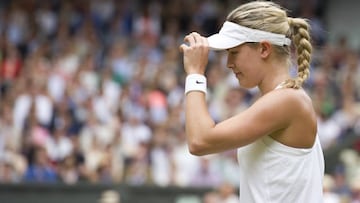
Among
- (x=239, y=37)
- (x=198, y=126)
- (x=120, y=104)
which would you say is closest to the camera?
(x=198, y=126)

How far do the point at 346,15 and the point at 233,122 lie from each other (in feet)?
44.7

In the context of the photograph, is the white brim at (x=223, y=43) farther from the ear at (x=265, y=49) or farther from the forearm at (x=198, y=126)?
the forearm at (x=198, y=126)

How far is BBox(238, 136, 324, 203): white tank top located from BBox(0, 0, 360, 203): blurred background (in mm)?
5997

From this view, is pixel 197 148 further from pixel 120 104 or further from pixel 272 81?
pixel 120 104

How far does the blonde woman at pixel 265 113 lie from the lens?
3.80 meters

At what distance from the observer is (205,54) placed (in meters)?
3.93

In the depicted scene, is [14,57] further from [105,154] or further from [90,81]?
[105,154]

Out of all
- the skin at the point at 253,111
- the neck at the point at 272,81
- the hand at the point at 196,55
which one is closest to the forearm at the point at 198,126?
the skin at the point at 253,111

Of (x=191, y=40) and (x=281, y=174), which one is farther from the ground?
(x=191, y=40)

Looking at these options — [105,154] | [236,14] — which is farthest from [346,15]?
[236,14]

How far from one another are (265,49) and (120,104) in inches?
342

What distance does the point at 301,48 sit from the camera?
13.0 ft

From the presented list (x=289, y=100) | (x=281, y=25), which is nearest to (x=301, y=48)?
(x=281, y=25)

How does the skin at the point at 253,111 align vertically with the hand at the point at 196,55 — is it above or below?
below
